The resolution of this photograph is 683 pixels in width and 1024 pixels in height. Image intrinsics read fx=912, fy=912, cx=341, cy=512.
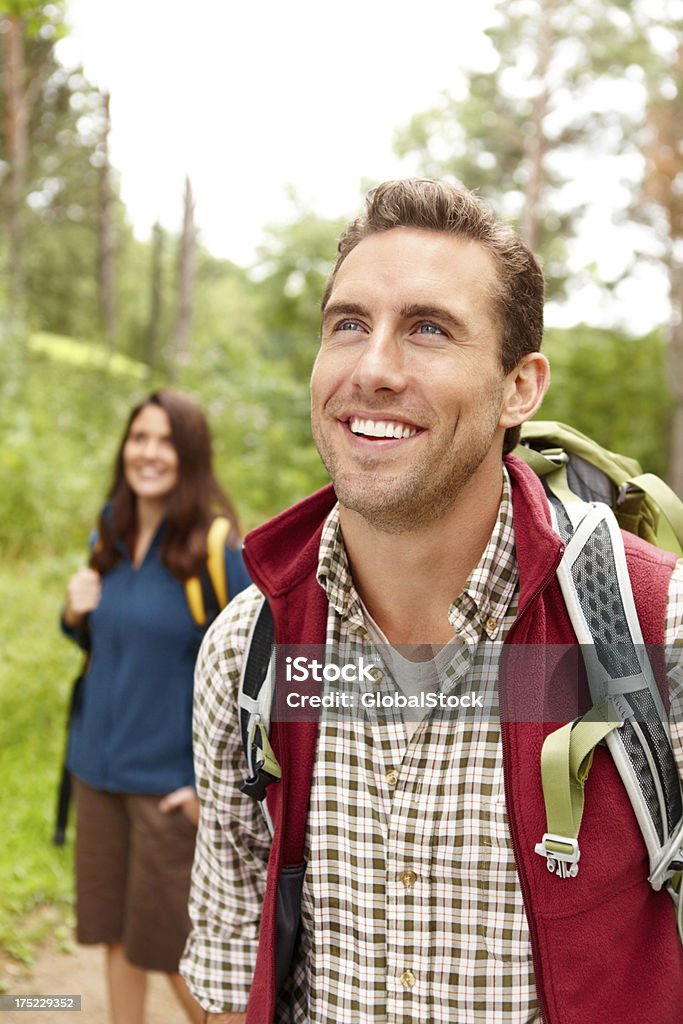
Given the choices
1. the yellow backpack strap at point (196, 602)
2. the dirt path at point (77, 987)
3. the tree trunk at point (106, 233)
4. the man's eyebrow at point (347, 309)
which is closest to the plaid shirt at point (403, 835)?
the man's eyebrow at point (347, 309)

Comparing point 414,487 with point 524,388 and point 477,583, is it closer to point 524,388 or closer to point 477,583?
point 477,583

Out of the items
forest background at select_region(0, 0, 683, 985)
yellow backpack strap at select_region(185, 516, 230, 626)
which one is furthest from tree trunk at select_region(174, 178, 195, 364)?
yellow backpack strap at select_region(185, 516, 230, 626)

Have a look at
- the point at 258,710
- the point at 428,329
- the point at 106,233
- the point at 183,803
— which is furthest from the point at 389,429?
the point at 106,233

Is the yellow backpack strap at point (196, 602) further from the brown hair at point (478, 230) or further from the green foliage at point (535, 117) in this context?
the green foliage at point (535, 117)

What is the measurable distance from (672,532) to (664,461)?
546 inches

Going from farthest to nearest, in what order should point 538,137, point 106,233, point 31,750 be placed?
1. point 106,233
2. point 538,137
3. point 31,750

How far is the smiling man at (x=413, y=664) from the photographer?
5.06 feet

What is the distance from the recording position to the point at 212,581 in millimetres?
3387

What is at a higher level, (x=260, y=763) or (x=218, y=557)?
(x=218, y=557)

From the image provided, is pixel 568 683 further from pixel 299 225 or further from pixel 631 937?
pixel 299 225

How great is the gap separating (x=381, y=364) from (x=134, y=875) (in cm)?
255

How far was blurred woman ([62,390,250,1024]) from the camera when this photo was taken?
3346mm

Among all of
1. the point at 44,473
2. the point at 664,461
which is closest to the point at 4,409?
the point at 44,473

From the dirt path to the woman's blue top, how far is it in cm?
115
